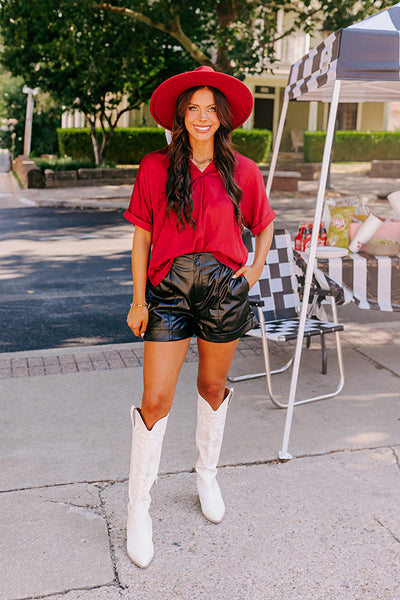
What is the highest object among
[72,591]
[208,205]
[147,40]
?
[147,40]

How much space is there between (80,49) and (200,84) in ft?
55.0

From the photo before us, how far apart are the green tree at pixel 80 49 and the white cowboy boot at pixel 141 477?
15.2m

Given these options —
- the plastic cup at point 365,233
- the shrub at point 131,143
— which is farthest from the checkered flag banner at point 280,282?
the shrub at point 131,143

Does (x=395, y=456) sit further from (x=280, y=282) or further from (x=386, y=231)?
(x=386, y=231)

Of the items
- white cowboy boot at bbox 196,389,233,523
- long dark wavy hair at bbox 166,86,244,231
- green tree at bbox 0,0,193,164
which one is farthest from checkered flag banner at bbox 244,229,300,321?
green tree at bbox 0,0,193,164

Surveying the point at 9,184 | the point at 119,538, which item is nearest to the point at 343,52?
the point at 119,538

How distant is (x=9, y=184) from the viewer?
24.6m

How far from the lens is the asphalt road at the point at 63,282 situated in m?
6.79

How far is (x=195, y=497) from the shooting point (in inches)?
140

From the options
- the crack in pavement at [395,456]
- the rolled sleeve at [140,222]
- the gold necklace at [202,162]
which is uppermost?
the gold necklace at [202,162]

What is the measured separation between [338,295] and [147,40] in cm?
1571

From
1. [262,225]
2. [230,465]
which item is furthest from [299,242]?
[262,225]

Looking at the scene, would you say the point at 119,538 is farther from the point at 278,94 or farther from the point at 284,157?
the point at 278,94

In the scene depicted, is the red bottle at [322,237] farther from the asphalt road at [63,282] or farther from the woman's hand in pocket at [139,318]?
the woman's hand in pocket at [139,318]
